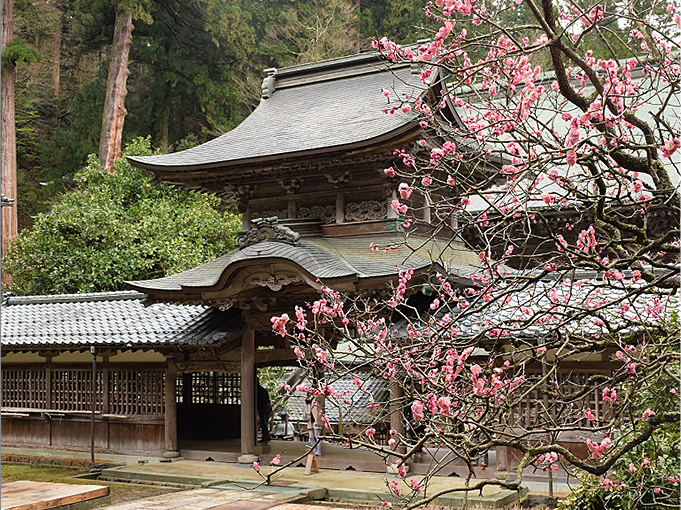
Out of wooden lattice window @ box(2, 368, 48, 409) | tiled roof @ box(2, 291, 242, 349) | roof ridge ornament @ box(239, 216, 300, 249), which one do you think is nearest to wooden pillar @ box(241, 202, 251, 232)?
tiled roof @ box(2, 291, 242, 349)

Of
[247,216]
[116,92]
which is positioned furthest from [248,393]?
[116,92]

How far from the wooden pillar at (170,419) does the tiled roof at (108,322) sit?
2.87ft

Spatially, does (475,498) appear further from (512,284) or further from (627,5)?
(627,5)

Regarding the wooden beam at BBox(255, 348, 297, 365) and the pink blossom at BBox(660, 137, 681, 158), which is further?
the wooden beam at BBox(255, 348, 297, 365)

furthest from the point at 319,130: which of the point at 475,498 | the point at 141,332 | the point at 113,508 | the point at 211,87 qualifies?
the point at 211,87

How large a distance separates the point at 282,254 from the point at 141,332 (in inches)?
137

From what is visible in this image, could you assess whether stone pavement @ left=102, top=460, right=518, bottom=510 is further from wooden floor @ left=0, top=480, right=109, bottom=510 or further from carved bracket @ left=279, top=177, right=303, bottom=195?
carved bracket @ left=279, top=177, right=303, bottom=195

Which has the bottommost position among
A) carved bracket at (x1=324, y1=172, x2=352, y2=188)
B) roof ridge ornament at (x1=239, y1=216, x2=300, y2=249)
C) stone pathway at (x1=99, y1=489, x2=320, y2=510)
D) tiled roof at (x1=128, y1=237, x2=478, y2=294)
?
stone pathway at (x1=99, y1=489, x2=320, y2=510)

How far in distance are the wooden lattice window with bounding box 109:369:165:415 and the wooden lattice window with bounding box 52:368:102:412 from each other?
41 cm

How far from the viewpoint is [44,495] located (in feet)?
25.9

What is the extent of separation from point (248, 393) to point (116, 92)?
14.3 m

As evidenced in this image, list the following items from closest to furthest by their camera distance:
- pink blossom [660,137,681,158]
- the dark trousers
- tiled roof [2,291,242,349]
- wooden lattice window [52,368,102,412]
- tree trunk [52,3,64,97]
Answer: pink blossom [660,137,681,158] → tiled roof [2,291,242,349] → wooden lattice window [52,368,102,412] → the dark trousers → tree trunk [52,3,64,97]

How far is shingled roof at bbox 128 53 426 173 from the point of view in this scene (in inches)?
474

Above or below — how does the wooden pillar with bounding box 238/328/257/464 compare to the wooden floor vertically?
above
